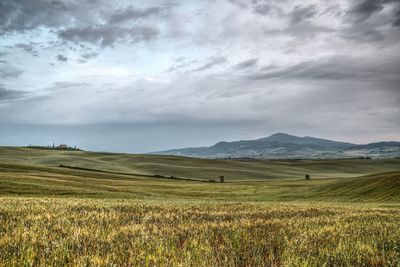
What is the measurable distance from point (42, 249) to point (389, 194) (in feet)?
164

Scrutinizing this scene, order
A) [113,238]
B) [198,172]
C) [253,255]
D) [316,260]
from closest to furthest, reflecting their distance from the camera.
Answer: [316,260] → [253,255] → [113,238] → [198,172]

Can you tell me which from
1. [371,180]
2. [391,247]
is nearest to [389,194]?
[371,180]

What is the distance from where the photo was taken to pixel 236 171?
167625mm

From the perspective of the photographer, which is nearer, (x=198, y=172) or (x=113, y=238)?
(x=113, y=238)

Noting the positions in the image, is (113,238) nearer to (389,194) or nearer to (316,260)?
(316,260)

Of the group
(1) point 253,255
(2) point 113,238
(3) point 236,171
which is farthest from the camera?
(3) point 236,171

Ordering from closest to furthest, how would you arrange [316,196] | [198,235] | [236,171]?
[198,235], [316,196], [236,171]

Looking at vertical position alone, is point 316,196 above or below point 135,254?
below

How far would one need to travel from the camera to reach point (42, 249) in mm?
7742

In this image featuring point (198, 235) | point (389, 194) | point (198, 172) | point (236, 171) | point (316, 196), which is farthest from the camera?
point (236, 171)

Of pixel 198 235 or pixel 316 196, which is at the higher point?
pixel 198 235

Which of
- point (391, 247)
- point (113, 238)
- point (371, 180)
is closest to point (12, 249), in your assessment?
point (113, 238)

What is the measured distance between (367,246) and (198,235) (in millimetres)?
3960

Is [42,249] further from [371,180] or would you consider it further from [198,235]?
[371,180]
